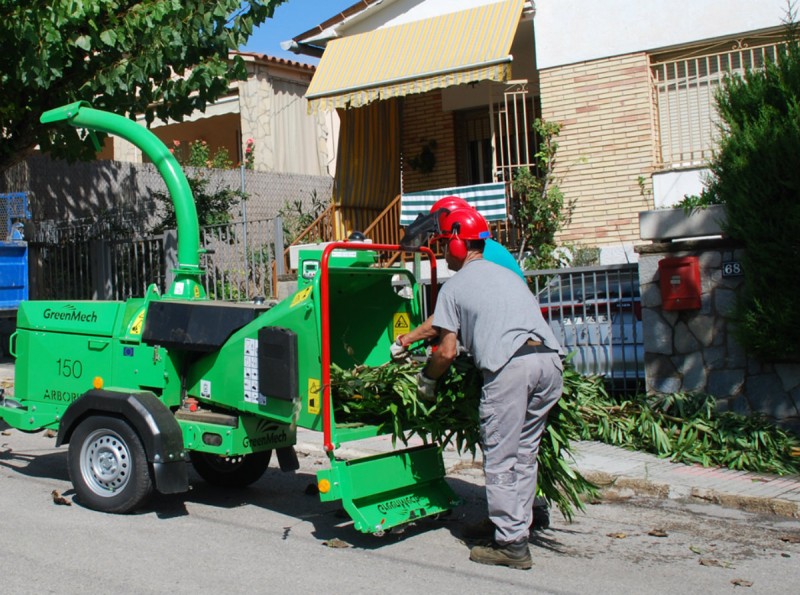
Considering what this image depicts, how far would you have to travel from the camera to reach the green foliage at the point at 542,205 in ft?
43.2

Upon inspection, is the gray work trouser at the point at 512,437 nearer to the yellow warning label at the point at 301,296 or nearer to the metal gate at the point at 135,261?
the yellow warning label at the point at 301,296

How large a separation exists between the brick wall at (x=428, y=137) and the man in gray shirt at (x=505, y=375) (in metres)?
11.3

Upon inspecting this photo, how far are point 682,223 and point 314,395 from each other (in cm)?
449

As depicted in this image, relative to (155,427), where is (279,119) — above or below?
above

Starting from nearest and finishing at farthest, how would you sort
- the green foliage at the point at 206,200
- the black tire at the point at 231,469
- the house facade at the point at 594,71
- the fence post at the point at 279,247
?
the black tire at the point at 231,469 → the house facade at the point at 594,71 → the fence post at the point at 279,247 → the green foliage at the point at 206,200

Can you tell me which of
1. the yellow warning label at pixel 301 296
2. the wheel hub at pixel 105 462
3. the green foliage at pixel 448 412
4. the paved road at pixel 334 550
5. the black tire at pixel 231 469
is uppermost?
the yellow warning label at pixel 301 296

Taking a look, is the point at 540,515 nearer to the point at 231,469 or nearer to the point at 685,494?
the point at 685,494

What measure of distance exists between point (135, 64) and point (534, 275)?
18.4 feet

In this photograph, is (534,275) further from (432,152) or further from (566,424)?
(432,152)

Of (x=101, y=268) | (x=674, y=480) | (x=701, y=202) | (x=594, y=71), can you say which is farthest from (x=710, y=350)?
(x=101, y=268)

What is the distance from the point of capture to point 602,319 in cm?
955

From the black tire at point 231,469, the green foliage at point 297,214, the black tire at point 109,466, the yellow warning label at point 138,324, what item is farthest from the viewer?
the green foliage at point 297,214

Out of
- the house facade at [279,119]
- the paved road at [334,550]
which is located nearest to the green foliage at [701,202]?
the paved road at [334,550]

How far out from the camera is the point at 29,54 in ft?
33.9
